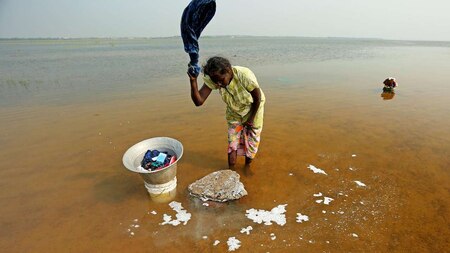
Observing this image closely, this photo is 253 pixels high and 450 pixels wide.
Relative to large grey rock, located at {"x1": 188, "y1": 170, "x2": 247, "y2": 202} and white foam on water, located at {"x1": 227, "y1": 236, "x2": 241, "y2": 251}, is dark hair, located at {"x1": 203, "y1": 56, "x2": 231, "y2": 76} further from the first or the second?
white foam on water, located at {"x1": 227, "y1": 236, "x2": 241, "y2": 251}

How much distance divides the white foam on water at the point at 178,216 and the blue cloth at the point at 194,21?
62.6 inches

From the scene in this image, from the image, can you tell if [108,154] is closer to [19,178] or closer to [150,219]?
[19,178]

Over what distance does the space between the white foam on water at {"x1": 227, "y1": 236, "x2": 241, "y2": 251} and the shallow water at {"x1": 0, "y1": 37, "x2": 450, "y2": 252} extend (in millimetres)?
44

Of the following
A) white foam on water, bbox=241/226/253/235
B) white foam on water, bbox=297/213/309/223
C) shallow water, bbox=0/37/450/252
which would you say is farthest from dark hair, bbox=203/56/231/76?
white foam on water, bbox=297/213/309/223

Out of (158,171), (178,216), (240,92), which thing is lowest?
(178,216)

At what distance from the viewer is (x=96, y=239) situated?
9.15 feet

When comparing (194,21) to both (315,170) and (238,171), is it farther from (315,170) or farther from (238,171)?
(315,170)

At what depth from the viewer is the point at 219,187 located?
11.2 ft

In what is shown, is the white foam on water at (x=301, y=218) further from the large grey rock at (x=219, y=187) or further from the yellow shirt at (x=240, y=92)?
the yellow shirt at (x=240, y=92)

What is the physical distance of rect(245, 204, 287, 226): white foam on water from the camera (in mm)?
2982

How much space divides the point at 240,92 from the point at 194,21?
98 cm

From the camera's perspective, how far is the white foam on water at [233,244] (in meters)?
2.63

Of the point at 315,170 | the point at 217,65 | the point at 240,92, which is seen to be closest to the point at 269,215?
the point at 315,170

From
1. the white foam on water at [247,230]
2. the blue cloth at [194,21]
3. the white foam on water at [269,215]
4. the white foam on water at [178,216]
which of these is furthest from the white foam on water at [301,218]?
the blue cloth at [194,21]
